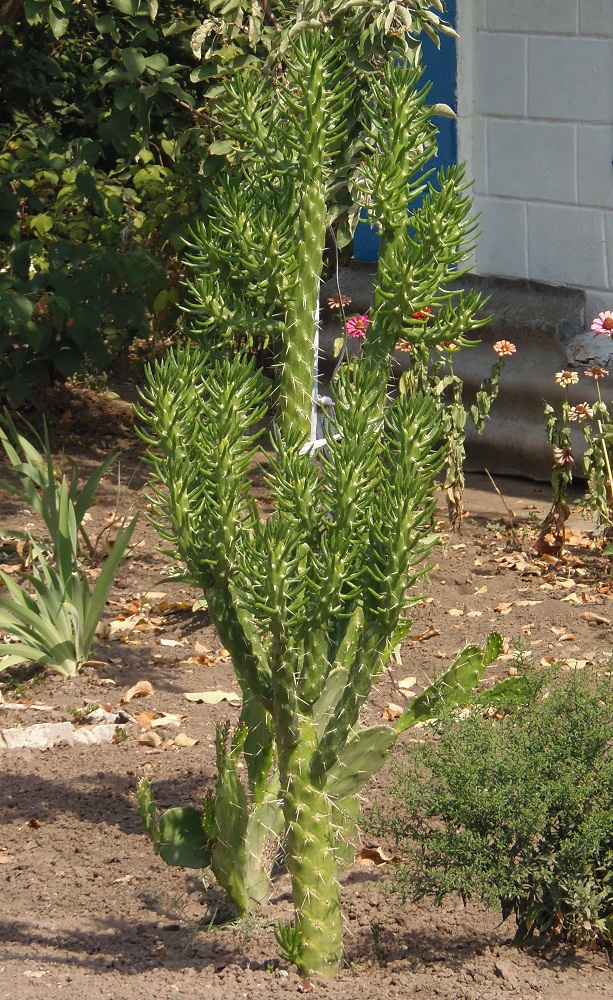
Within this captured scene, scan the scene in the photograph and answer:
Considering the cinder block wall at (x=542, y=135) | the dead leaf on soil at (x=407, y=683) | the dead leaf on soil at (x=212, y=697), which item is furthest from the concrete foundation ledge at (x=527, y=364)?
the dead leaf on soil at (x=212, y=697)

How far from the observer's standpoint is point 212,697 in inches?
164

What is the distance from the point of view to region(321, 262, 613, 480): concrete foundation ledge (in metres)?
6.18

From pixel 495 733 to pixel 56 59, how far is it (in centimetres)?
706

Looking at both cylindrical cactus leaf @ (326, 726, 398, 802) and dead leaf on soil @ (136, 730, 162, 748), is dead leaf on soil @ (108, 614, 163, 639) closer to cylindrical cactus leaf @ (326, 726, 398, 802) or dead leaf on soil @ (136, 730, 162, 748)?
dead leaf on soil @ (136, 730, 162, 748)

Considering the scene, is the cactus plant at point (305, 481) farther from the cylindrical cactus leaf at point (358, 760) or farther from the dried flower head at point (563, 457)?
the dried flower head at point (563, 457)

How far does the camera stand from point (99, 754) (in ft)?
12.3

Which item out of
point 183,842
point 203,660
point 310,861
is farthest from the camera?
point 203,660

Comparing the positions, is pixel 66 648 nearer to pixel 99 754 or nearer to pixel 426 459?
pixel 99 754

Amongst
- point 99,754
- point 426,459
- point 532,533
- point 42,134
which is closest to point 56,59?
point 42,134

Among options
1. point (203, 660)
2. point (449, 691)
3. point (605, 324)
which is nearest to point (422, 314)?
point (605, 324)

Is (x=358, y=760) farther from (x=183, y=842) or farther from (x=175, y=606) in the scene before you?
(x=175, y=606)

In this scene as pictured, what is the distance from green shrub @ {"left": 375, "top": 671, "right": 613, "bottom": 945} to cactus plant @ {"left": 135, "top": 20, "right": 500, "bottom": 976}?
174 millimetres

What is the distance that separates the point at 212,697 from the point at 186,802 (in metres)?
0.78

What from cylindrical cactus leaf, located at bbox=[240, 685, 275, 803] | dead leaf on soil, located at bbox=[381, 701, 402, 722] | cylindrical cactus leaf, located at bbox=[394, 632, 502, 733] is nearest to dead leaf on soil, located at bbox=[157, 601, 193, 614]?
dead leaf on soil, located at bbox=[381, 701, 402, 722]
